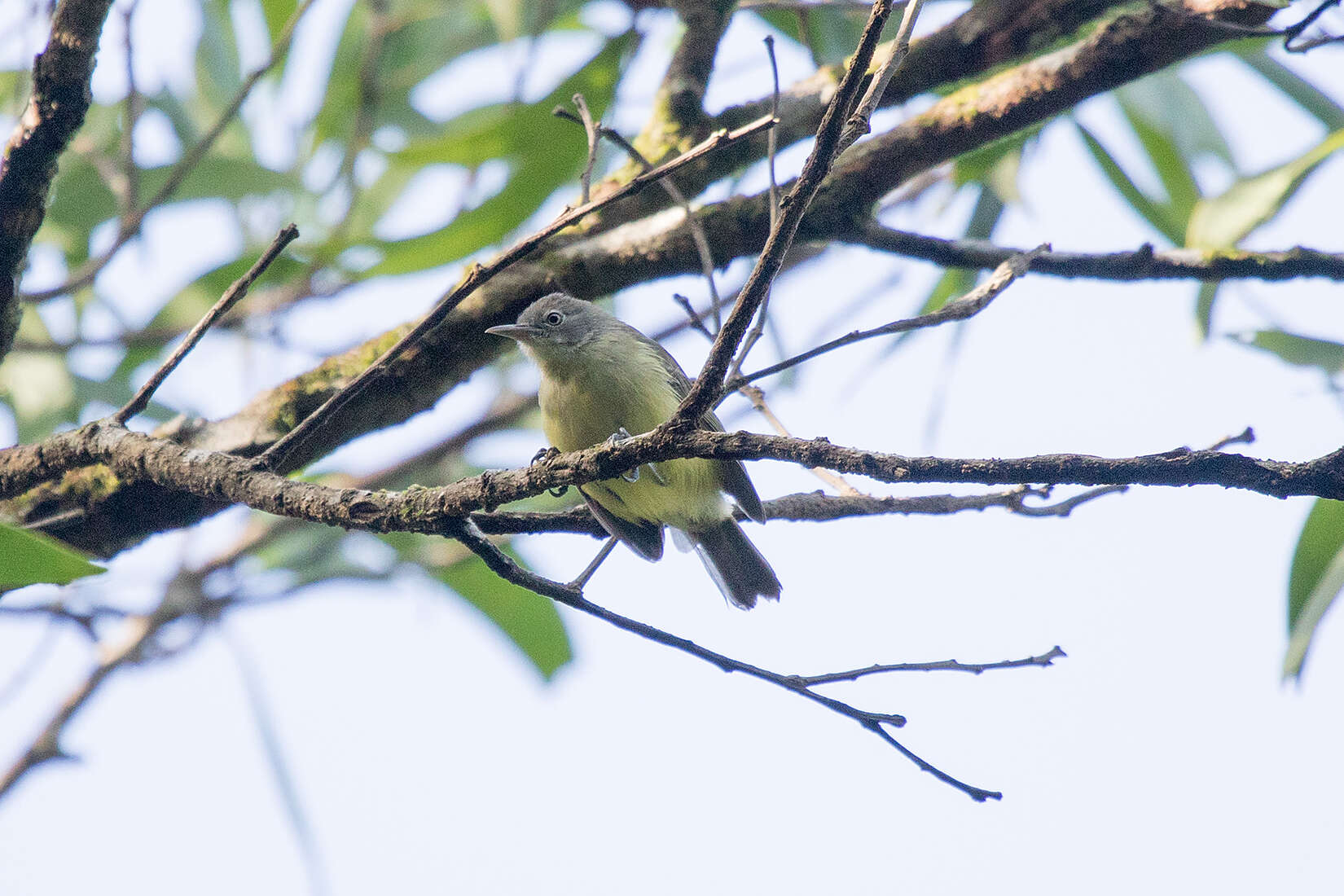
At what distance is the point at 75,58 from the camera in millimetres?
2447

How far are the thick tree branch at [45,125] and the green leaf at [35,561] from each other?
0.93m

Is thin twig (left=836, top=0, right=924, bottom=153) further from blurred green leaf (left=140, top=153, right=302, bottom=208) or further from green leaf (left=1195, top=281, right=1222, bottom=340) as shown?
blurred green leaf (left=140, top=153, right=302, bottom=208)

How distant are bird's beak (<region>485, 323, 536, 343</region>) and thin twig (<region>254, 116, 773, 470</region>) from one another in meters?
1.07

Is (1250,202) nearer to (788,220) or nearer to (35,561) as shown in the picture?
(788,220)

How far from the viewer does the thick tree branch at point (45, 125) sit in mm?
2426

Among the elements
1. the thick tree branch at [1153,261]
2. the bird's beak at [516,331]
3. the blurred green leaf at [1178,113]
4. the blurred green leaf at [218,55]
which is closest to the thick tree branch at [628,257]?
the bird's beak at [516,331]

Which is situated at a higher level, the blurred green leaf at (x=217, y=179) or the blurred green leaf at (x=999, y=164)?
the blurred green leaf at (x=217, y=179)

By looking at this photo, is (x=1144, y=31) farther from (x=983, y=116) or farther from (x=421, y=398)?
(x=421, y=398)

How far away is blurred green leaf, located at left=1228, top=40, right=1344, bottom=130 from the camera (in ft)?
14.9

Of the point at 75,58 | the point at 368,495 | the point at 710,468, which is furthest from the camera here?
the point at 710,468

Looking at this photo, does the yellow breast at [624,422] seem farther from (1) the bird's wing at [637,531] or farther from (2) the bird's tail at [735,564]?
(2) the bird's tail at [735,564]

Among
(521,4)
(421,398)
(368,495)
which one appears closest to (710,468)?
(421,398)

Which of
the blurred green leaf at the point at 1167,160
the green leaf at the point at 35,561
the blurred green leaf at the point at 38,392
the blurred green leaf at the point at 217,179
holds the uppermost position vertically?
the blurred green leaf at the point at 217,179

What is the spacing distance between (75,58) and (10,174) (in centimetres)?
33
